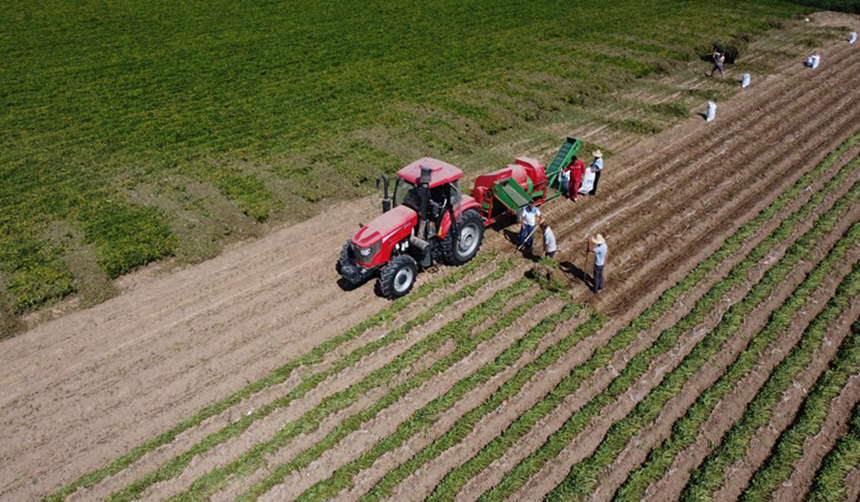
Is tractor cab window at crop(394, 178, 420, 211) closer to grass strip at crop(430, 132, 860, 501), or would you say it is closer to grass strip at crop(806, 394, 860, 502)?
grass strip at crop(430, 132, 860, 501)

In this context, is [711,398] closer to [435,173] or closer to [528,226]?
[528,226]

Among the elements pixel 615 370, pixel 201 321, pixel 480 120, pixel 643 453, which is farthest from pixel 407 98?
pixel 643 453

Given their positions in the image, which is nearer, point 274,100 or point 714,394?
point 714,394

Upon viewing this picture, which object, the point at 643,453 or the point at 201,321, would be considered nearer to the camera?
the point at 643,453

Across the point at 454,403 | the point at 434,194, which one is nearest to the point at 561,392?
the point at 454,403

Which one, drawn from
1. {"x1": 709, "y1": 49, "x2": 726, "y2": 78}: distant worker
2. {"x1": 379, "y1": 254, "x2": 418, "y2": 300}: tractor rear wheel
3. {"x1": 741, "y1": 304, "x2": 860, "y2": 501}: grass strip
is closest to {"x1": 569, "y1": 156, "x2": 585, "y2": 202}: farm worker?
{"x1": 379, "y1": 254, "x2": 418, "y2": 300}: tractor rear wheel

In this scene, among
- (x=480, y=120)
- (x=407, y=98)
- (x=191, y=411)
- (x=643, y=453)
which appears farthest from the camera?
(x=407, y=98)

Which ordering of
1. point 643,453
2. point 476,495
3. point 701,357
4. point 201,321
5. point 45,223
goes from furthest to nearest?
point 45,223 → point 201,321 → point 701,357 → point 643,453 → point 476,495

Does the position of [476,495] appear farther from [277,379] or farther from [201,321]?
[201,321]
